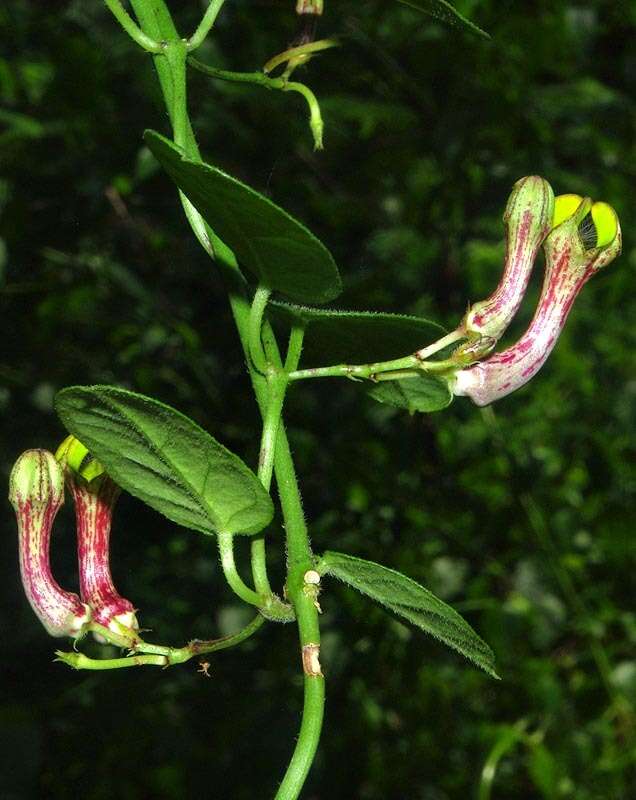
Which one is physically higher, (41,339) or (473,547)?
(41,339)

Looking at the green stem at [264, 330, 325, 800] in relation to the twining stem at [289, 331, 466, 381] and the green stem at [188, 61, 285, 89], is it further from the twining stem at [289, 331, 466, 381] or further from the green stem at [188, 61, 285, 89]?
the green stem at [188, 61, 285, 89]

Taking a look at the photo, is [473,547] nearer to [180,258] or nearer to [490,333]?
[180,258]

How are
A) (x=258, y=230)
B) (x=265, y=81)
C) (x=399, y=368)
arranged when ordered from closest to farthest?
(x=258, y=230), (x=399, y=368), (x=265, y=81)

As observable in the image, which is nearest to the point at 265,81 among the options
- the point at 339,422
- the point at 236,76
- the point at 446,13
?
the point at 236,76

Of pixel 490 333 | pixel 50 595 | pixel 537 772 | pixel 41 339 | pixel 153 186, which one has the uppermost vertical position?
pixel 490 333

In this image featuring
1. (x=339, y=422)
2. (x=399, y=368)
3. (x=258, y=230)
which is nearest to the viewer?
(x=258, y=230)

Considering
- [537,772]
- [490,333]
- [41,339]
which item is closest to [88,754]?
[41,339]

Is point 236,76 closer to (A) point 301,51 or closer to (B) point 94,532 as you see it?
(A) point 301,51
